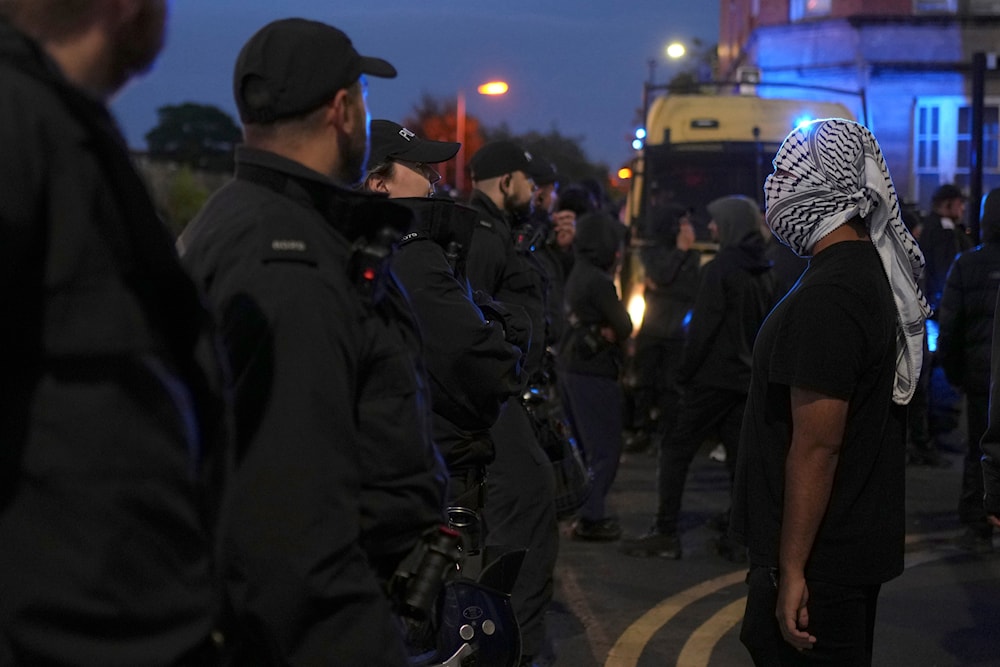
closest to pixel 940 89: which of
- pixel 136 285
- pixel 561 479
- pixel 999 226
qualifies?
pixel 999 226

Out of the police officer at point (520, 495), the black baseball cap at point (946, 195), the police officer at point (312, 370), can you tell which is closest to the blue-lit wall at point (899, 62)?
the black baseball cap at point (946, 195)

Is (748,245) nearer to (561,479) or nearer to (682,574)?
(682,574)

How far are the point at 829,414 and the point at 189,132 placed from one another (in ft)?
190

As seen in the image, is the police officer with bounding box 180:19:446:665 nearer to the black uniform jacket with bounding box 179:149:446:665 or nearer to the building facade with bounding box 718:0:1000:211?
the black uniform jacket with bounding box 179:149:446:665

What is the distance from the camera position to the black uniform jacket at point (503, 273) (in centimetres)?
583

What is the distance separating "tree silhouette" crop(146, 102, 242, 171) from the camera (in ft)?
188

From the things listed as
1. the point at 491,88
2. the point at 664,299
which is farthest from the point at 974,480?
the point at 491,88

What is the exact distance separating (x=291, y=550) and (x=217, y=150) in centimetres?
5705

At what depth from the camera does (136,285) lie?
5.26ft

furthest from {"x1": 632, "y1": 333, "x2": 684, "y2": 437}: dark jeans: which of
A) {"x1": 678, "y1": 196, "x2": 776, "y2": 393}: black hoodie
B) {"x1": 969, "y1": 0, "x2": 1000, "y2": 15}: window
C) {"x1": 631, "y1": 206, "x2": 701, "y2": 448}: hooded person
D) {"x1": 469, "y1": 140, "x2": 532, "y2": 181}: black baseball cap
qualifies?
{"x1": 969, "y1": 0, "x2": 1000, "y2": 15}: window

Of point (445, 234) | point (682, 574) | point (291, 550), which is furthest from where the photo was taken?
point (682, 574)

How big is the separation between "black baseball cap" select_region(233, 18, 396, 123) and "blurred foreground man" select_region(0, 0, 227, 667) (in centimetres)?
80

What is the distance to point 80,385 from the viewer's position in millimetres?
1552

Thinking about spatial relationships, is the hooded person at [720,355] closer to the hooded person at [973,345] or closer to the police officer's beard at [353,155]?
the hooded person at [973,345]
